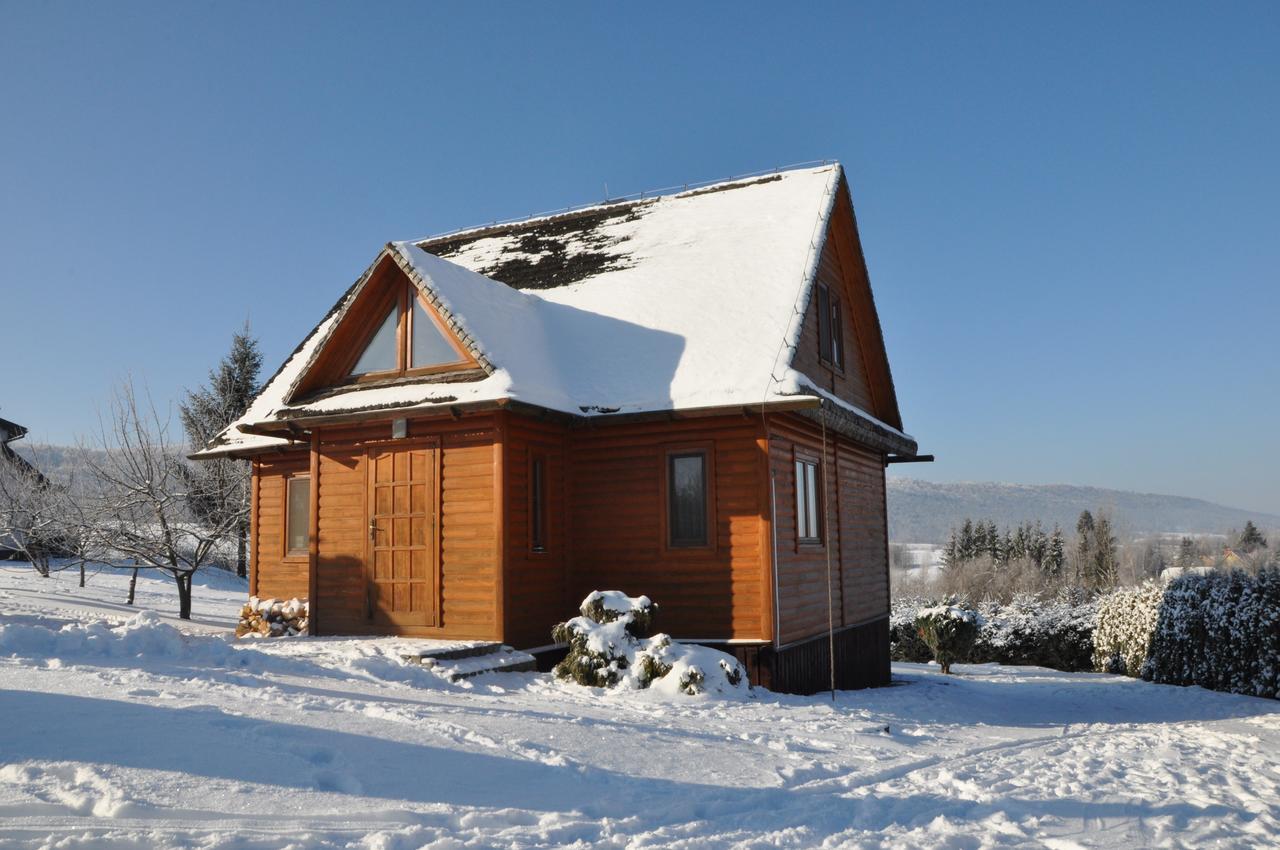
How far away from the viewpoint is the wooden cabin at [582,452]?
12750 millimetres

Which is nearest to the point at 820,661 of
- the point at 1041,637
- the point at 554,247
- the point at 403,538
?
the point at 403,538

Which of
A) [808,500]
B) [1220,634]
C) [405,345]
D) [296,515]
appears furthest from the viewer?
[1220,634]

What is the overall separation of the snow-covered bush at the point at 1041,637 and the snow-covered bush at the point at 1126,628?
0.93 meters

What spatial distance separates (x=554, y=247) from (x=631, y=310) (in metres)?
3.95

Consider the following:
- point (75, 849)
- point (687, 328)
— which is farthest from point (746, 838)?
point (687, 328)

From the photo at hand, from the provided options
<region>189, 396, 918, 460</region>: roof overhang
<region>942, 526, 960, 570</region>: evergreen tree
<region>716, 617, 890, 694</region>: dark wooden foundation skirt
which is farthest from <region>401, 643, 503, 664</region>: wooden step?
<region>942, 526, 960, 570</region>: evergreen tree

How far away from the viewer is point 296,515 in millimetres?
17250

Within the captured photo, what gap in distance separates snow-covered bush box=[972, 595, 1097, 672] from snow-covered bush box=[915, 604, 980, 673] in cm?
370

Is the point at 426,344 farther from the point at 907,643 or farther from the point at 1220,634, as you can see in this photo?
the point at 907,643

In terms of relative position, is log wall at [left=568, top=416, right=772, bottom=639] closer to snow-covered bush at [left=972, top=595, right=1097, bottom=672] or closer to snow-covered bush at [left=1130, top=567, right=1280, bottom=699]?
snow-covered bush at [left=1130, top=567, right=1280, bottom=699]

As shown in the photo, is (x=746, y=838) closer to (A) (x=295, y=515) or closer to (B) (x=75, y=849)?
(B) (x=75, y=849)

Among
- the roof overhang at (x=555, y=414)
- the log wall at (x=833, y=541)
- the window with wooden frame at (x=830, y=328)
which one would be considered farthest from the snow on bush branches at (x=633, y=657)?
the window with wooden frame at (x=830, y=328)

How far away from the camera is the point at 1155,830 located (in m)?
6.54

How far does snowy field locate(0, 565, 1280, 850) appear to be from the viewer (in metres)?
5.45
